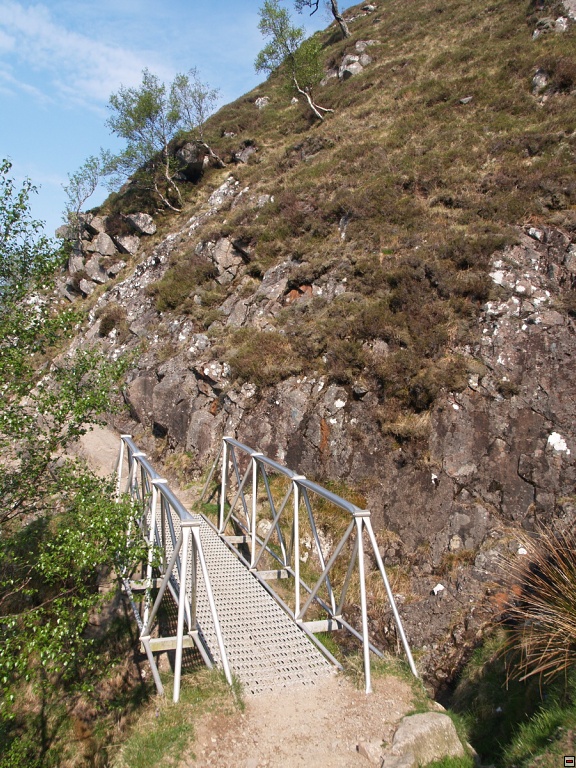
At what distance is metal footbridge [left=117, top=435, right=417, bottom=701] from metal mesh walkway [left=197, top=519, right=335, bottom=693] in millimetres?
13

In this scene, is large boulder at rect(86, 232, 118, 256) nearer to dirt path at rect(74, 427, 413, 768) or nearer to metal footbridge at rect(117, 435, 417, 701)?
metal footbridge at rect(117, 435, 417, 701)

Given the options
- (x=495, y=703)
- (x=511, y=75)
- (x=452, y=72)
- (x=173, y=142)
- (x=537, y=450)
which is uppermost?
(x=173, y=142)

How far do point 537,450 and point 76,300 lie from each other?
84.0 ft

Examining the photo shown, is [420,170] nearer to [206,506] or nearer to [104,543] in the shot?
[206,506]

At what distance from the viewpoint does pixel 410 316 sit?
11.3m

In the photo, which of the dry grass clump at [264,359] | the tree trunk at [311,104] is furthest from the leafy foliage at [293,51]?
the dry grass clump at [264,359]

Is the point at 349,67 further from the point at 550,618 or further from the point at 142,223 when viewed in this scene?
the point at 550,618

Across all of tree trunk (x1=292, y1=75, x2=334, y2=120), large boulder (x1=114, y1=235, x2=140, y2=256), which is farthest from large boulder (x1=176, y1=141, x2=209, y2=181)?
tree trunk (x1=292, y1=75, x2=334, y2=120)

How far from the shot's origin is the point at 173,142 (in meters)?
31.5

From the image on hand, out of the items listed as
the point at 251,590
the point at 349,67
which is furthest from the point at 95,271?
the point at 251,590

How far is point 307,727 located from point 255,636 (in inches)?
63.6

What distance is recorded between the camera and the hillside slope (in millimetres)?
8281

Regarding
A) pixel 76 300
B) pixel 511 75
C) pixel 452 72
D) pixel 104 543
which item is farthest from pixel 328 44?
pixel 104 543

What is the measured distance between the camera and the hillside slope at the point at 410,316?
326 inches
